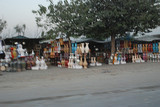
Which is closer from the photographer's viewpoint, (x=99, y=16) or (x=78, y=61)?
(x=78, y=61)

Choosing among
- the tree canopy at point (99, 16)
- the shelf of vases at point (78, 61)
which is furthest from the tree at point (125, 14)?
the shelf of vases at point (78, 61)

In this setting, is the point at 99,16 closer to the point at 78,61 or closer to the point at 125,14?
the point at 125,14

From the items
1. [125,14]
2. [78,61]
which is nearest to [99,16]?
[125,14]

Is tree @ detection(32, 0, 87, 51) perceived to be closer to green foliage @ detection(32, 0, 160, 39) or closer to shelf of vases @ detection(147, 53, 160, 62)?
Answer: green foliage @ detection(32, 0, 160, 39)

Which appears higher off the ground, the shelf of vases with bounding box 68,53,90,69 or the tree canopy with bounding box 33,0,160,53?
the tree canopy with bounding box 33,0,160,53

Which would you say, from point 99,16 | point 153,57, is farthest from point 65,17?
point 153,57

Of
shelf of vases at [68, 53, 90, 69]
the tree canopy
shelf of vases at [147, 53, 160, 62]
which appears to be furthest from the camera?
shelf of vases at [147, 53, 160, 62]

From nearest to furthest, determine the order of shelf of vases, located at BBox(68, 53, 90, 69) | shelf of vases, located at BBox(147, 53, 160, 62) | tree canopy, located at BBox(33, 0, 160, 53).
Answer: shelf of vases, located at BBox(68, 53, 90, 69)
tree canopy, located at BBox(33, 0, 160, 53)
shelf of vases, located at BBox(147, 53, 160, 62)

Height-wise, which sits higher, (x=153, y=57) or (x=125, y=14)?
(x=125, y=14)

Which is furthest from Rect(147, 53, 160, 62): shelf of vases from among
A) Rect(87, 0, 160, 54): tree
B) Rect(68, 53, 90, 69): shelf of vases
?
Rect(68, 53, 90, 69): shelf of vases

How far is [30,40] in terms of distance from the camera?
21.9m

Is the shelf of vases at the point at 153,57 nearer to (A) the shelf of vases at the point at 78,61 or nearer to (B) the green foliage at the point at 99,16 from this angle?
(B) the green foliage at the point at 99,16

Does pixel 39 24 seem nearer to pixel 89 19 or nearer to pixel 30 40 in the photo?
pixel 30 40

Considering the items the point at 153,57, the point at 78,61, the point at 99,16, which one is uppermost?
the point at 99,16
